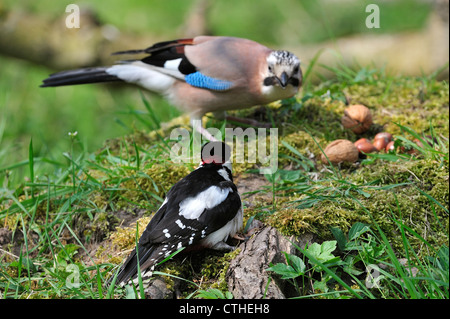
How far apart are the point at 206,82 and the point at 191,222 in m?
1.99

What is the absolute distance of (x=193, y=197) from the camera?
2789mm

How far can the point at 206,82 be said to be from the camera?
4422 mm

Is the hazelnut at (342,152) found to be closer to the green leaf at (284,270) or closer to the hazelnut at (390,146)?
the hazelnut at (390,146)

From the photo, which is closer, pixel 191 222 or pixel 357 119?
pixel 191 222

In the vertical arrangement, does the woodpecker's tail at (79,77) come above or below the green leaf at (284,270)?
above

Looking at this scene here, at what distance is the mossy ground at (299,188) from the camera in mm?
2932

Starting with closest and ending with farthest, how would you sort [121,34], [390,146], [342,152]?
[342,152] < [390,146] < [121,34]

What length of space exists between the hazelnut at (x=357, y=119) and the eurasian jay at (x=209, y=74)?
50 cm

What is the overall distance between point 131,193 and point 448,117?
8.26 feet

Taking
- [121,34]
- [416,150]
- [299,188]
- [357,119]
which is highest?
[121,34]

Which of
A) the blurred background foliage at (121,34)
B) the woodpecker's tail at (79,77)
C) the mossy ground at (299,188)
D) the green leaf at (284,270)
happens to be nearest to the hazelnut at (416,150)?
the mossy ground at (299,188)

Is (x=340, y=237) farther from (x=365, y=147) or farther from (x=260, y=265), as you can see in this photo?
(x=365, y=147)

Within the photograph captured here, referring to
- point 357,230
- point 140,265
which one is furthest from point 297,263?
point 140,265

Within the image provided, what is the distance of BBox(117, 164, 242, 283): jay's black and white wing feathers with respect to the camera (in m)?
2.63
